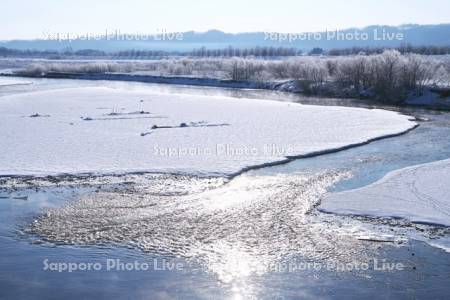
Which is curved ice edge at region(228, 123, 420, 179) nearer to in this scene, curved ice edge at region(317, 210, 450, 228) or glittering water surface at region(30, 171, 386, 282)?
glittering water surface at region(30, 171, 386, 282)

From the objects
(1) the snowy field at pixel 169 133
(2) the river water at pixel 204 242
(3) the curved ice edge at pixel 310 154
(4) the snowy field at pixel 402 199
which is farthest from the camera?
(1) the snowy field at pixel 169 133

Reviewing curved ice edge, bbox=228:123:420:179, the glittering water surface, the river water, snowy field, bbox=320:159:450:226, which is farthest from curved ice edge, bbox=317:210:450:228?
curved ice edge, bbox=228:123:420:179

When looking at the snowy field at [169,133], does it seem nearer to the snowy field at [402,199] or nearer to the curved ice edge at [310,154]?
the curved ice edge at [310,154]

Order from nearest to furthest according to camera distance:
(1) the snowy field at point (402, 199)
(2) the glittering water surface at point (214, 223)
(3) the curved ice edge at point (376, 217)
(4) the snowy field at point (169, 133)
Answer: (2) the glittering water surface at point (214, 223) < (3) the curved ice edge at point (376, 217) < (1) the snowy field at point (402, 199) < (4) the snowy field at point (169, 133)

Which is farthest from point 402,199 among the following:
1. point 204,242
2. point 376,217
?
point 204,242

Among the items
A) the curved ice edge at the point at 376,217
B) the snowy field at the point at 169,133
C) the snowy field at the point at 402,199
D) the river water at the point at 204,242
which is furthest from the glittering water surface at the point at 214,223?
the snowy field at the point at 169,133

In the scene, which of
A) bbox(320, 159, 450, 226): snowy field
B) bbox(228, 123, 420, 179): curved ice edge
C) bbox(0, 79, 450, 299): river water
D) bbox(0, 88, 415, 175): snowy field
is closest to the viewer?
bbox(0, 79, 450, 299): river water

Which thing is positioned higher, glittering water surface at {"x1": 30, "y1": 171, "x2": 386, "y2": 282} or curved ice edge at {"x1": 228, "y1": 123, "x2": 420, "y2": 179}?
curved ice edge at {"x1": 228, "y1": 123, "x2": 420, "y2": 179}
